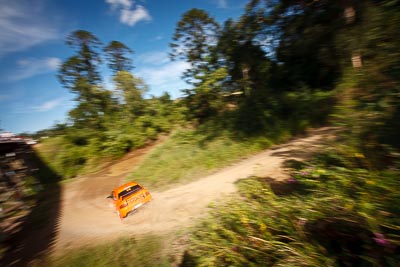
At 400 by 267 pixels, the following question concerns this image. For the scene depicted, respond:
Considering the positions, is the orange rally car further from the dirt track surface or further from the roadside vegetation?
the roadside vegetation

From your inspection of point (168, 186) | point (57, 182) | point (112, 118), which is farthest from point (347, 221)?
point (112, 118)

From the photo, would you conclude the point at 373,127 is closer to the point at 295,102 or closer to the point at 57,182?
the point at 295,102

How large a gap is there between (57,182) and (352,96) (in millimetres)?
23420

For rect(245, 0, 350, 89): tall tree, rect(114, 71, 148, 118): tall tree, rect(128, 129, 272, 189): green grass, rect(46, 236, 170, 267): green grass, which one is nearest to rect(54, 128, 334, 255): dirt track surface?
rect(46, 236, 170, 267): green grass

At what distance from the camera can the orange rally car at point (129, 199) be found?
29.2 feet

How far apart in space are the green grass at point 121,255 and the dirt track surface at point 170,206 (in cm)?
53

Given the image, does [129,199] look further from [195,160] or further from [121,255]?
[195,160]

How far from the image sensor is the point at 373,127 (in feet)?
14.1

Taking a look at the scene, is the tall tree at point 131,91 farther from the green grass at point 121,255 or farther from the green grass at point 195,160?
the green grass at point 121,255

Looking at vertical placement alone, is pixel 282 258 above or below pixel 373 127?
below

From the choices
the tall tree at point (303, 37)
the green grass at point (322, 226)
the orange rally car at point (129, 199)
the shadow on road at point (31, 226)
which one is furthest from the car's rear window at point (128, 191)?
the tall tree at point (303, 37)

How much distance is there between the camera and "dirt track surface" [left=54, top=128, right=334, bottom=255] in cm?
798

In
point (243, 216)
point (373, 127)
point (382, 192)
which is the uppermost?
point (373, 127)

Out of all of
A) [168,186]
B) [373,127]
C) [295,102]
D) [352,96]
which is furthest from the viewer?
[295,102]
